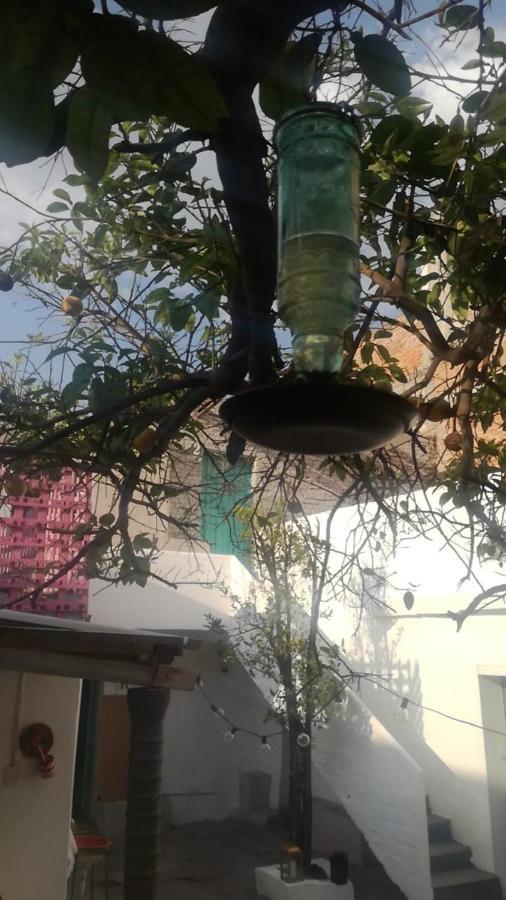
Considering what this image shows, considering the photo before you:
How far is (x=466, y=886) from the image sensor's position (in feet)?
23.4

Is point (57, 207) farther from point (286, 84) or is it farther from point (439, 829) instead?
point (439, 829)

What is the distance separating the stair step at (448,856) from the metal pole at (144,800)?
507 centimetres

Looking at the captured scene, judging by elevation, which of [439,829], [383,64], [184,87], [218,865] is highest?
[383,64]

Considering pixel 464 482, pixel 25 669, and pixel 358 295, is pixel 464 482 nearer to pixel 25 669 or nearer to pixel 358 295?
pixel 358 295

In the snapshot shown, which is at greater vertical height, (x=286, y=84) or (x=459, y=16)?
(x=459, y=16)

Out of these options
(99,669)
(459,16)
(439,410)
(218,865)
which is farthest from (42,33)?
(218,865)

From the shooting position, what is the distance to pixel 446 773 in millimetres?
7973

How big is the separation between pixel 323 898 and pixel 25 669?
532cm

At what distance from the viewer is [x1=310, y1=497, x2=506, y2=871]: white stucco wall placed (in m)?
7.57

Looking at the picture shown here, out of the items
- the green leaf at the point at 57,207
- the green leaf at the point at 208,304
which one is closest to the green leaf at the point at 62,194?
the green leaf at the point at 57,207

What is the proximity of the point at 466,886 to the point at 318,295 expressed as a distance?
7.61 metres

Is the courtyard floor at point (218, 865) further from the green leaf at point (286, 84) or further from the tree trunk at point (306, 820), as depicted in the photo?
the green leaf at point (286, 84)

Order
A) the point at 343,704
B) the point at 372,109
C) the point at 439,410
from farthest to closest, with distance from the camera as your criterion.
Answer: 1. the point at 343,704
2. the point at 372,109
3. the point at 439,410

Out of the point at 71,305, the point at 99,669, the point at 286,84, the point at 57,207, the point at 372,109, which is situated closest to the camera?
the point at 286,84
